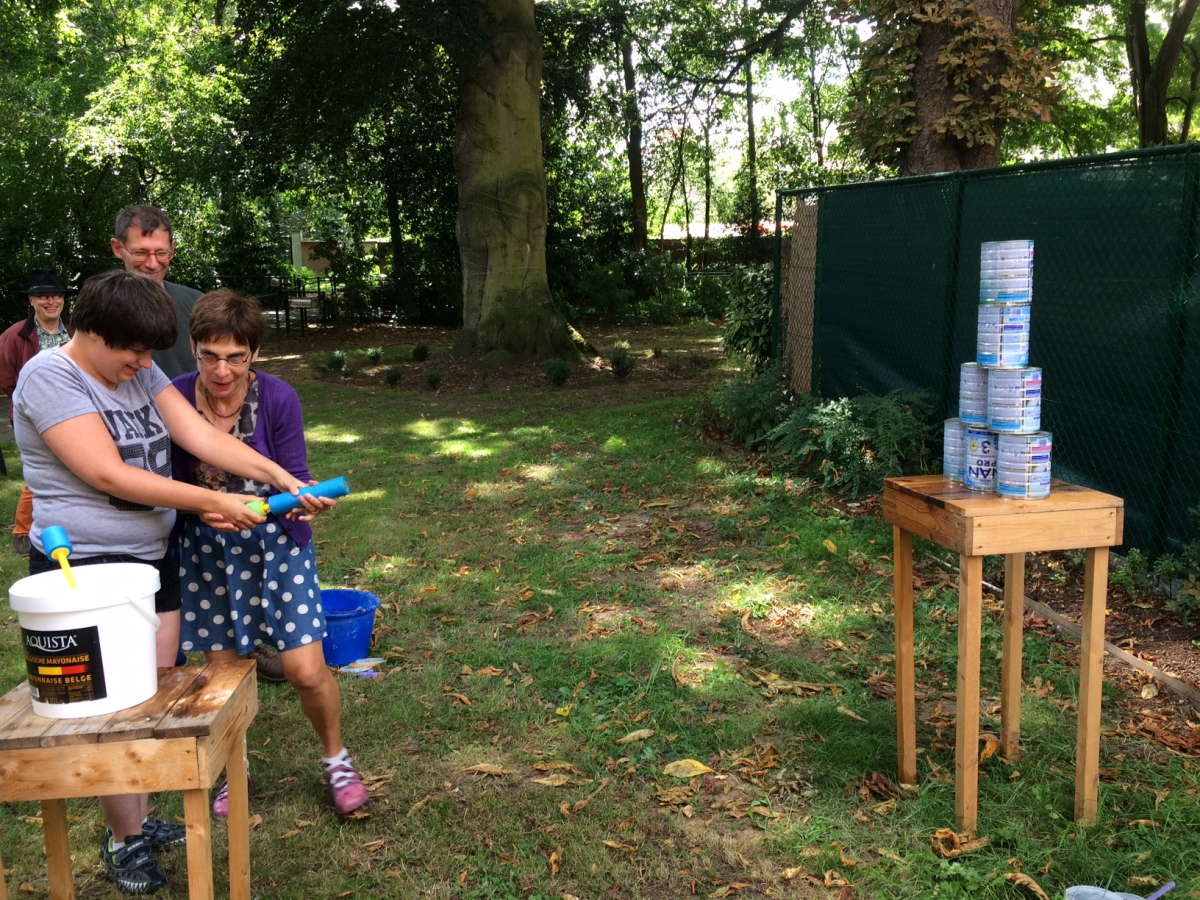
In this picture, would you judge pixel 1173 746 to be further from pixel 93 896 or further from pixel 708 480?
pixel 708 480

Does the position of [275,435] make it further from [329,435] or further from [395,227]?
[395,227]

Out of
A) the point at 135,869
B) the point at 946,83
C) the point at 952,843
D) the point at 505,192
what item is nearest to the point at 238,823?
the point at 135,869

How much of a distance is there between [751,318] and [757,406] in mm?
1886

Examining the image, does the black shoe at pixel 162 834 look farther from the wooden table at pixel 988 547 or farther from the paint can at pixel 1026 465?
the paint can at pixel 1026 465

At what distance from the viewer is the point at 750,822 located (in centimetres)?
341

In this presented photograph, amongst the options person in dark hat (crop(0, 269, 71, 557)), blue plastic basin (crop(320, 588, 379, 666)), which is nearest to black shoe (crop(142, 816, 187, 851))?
blue plastic basin (crop(320, 588, 379, 666))

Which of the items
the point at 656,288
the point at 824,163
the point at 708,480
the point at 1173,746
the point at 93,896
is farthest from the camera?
the point at 824,163

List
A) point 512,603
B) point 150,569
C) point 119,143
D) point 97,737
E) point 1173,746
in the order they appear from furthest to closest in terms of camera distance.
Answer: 1. point 119,143
2. point 512,603
3. point 1173,746
4. point 150,569
5. point 97,737

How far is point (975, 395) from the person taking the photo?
3.34 m

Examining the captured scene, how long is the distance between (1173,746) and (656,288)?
22.1m

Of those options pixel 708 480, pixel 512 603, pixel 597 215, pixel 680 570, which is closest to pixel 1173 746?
pixel 680 570

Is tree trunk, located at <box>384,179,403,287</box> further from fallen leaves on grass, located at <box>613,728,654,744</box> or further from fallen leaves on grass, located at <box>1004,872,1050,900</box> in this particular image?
fallen leaves on grass, located at <box>1004,872,1050,900</box>

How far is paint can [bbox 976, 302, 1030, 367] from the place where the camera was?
322 centimetres

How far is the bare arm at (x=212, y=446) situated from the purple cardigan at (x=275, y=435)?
0.12 metres
